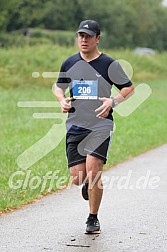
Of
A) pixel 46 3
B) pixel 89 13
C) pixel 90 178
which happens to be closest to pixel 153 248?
pixel 90 178

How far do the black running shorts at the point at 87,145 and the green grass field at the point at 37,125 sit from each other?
1.52 meters

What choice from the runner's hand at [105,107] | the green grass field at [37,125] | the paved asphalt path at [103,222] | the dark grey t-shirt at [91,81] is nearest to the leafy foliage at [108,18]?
the green grass field at [37,125]

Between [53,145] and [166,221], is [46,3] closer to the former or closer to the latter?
[53,145]

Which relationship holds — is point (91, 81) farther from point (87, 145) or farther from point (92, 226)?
Result: point (92, 226)

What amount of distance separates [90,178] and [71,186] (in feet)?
10.4

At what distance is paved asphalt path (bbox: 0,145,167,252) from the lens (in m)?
6.66

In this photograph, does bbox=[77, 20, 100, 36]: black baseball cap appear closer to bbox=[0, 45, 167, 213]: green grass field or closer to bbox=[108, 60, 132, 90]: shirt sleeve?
bbox=[108, 60, 132, 90]: shirt sleeve

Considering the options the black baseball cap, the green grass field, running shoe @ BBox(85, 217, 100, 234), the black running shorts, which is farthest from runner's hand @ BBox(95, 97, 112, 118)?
the green grass field

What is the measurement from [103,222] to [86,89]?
5.05 ft

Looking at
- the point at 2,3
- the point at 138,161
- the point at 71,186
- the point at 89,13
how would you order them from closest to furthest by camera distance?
the point at 71,186 → the point at 138,161 → the point at 2,3 → the point at 89,13

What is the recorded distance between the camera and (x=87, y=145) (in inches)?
280

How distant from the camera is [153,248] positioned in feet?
21.5

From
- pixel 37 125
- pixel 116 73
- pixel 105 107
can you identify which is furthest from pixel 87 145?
pixel 37 125

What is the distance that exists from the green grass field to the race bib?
197 centimetres
